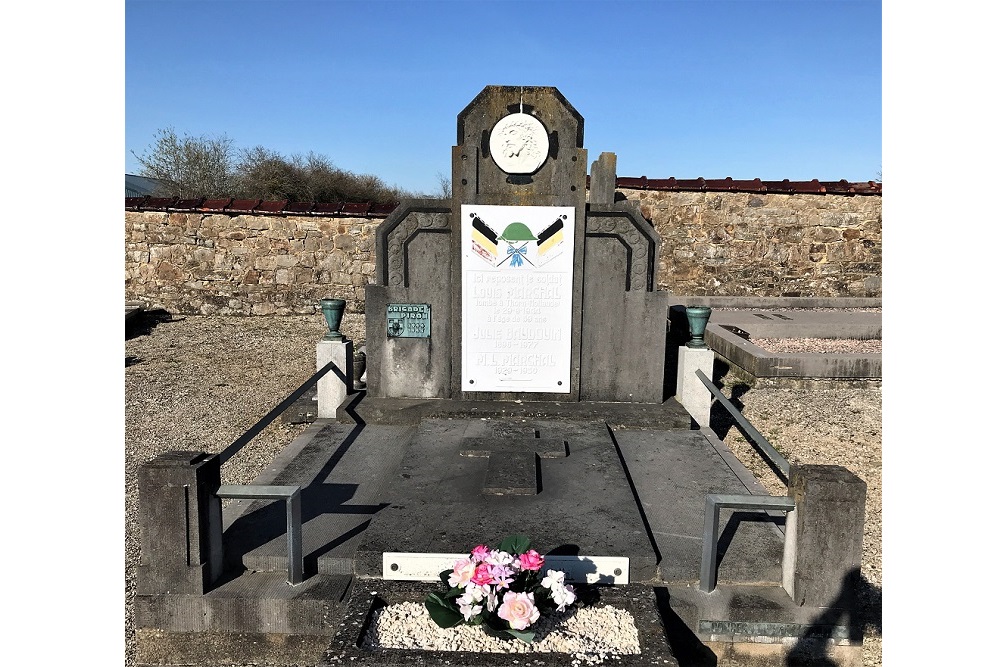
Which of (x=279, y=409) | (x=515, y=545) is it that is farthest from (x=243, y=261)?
(x=515, y=545)

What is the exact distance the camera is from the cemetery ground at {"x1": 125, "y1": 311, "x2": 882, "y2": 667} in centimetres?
466

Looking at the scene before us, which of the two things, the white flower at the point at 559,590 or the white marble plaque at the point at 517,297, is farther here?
the white marble plaque at the point at 517,297

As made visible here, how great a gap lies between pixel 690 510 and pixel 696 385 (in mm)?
2086

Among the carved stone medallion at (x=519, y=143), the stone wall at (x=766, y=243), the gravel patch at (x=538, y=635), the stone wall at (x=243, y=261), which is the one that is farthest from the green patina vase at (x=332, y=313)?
the stone wall at (x=766, y=243)

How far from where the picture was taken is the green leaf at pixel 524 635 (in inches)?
95.8

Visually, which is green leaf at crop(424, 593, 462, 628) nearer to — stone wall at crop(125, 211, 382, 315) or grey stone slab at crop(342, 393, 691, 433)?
grey stone slab at crop(342, 393, 691, 433)

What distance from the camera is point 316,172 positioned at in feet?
77.7

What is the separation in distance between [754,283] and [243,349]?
10.4m

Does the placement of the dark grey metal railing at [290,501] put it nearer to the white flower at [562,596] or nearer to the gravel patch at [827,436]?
the white flower at [562,596]

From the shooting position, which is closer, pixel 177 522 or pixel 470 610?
pixel 470 610

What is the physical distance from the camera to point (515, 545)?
288 cm

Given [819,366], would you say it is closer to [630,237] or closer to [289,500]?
[630,237]

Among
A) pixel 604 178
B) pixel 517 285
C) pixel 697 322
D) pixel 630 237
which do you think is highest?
pixel 604 178

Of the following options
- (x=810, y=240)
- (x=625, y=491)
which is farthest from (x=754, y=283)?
(x=625, y=491)
